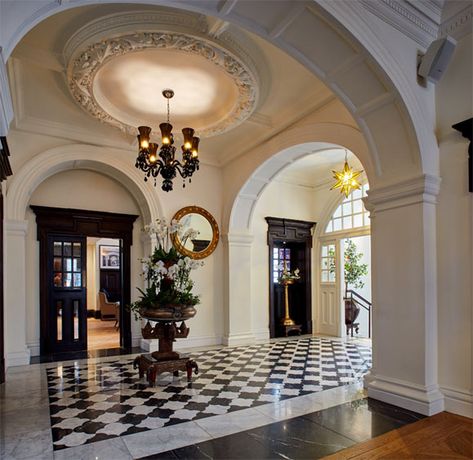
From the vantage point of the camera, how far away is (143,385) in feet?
14.2

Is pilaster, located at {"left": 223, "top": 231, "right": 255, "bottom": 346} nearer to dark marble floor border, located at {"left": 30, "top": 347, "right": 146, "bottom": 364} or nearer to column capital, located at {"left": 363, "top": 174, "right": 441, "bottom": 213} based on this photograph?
dark marble floor border, located at {"left": 30, "top": 347, "right": 146, "bottom": 364}

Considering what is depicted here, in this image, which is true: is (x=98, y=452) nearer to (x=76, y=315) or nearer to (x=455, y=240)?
(x=455, y=240)

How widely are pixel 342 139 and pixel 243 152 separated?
7.85ft

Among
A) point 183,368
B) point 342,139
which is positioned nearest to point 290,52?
point 342,139

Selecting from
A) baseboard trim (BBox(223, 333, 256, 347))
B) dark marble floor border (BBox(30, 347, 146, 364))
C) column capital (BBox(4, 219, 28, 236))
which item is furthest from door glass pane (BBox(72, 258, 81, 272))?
baseboard trim (BBox(223, 333, 256, 347))

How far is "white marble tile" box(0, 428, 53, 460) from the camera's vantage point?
2.63 m

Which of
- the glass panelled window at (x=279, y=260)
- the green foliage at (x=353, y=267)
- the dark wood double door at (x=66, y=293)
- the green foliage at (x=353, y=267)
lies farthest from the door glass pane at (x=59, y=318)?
the green foliage at (x=353, y=267)

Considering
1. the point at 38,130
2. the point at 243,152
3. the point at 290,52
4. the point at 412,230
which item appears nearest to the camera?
the point at 290,52

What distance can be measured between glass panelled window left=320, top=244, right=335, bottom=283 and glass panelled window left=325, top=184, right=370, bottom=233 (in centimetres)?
41

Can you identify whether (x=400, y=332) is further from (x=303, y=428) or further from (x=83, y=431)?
(x=83, y=431)

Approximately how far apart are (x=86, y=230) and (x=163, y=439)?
4646 mm

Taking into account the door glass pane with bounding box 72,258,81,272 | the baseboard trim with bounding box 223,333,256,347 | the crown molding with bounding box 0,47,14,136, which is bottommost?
the baseboard trim with bounding box 223,333,256,347

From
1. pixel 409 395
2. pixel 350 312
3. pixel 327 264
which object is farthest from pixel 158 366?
pixel 350 312

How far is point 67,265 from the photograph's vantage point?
256 inches
